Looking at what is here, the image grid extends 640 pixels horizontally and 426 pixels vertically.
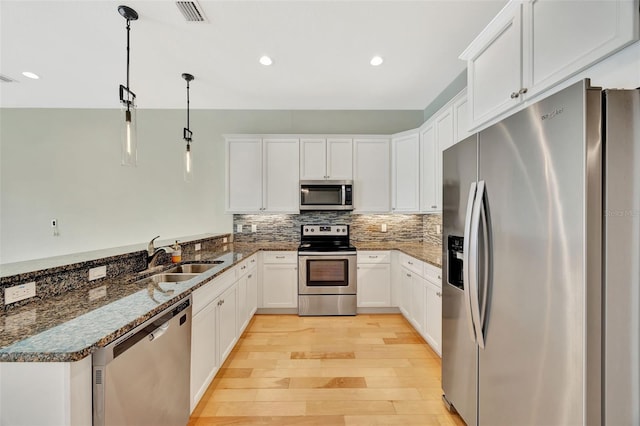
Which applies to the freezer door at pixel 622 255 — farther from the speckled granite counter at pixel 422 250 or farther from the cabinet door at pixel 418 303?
the cabinet door at pixel 418 303

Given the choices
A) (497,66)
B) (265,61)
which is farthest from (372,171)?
(497,66)

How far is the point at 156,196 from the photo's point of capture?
417cm

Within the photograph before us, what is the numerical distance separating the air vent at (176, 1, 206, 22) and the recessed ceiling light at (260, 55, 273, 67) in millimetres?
647

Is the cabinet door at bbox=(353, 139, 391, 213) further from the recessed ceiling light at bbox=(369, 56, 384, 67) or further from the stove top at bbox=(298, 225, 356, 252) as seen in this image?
the recessed ceiling light at bbox=(369, 56, 384, 67)

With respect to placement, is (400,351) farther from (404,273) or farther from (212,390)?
(212,390)

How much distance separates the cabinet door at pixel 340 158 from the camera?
12.7 feet

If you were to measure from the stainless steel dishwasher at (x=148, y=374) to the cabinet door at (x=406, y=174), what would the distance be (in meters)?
2.88

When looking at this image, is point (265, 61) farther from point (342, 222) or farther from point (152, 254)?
point (342, 222)

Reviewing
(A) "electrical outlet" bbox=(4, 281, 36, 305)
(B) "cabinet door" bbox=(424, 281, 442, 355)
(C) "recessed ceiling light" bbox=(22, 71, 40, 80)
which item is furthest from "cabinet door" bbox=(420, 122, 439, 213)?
(C) "recessed ceiling light" bbox=(22, 71, 40, 80)

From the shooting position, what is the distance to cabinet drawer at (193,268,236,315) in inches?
70.1

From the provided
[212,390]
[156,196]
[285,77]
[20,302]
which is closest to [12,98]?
[156,196]

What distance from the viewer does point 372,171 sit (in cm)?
388

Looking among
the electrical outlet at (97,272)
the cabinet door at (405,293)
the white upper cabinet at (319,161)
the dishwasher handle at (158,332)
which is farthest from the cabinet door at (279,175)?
the dishwasher handle at (158,332)

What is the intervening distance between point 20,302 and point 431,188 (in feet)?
11.1
